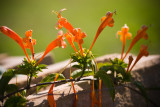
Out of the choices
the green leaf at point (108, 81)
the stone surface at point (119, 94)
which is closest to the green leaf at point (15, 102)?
the stone surface at point (119, 94)

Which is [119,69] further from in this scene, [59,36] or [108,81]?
[59,36]

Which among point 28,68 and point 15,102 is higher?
point 28,68

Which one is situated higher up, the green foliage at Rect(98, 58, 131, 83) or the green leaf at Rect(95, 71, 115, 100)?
the green foliage at Rect(98, 58, 131, 83)

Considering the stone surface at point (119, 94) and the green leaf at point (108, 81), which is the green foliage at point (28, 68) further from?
the green leaf at point (108, 81)

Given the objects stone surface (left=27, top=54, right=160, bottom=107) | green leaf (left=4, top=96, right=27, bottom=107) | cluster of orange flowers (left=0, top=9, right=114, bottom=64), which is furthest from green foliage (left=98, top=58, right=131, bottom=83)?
green leaf (left=4, top=96, right=27, bottom=107)

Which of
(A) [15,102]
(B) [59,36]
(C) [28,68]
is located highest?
(B) [59,36]

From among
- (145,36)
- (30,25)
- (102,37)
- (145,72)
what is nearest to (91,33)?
(102,37)

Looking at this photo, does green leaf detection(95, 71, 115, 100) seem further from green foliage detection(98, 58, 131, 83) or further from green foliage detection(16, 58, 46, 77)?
green foliage detection(16, 58, 46, 77)

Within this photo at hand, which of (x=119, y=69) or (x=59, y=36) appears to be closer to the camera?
(x=59, y=36)

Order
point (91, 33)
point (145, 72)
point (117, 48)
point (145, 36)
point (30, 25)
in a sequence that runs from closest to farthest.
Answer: point (145, 36), point (145, 72), point (117, 48), point (91, 33), point (30, 25)

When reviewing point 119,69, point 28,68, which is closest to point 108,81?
point 119,69

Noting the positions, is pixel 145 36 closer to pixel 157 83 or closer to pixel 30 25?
pixel 157 83
